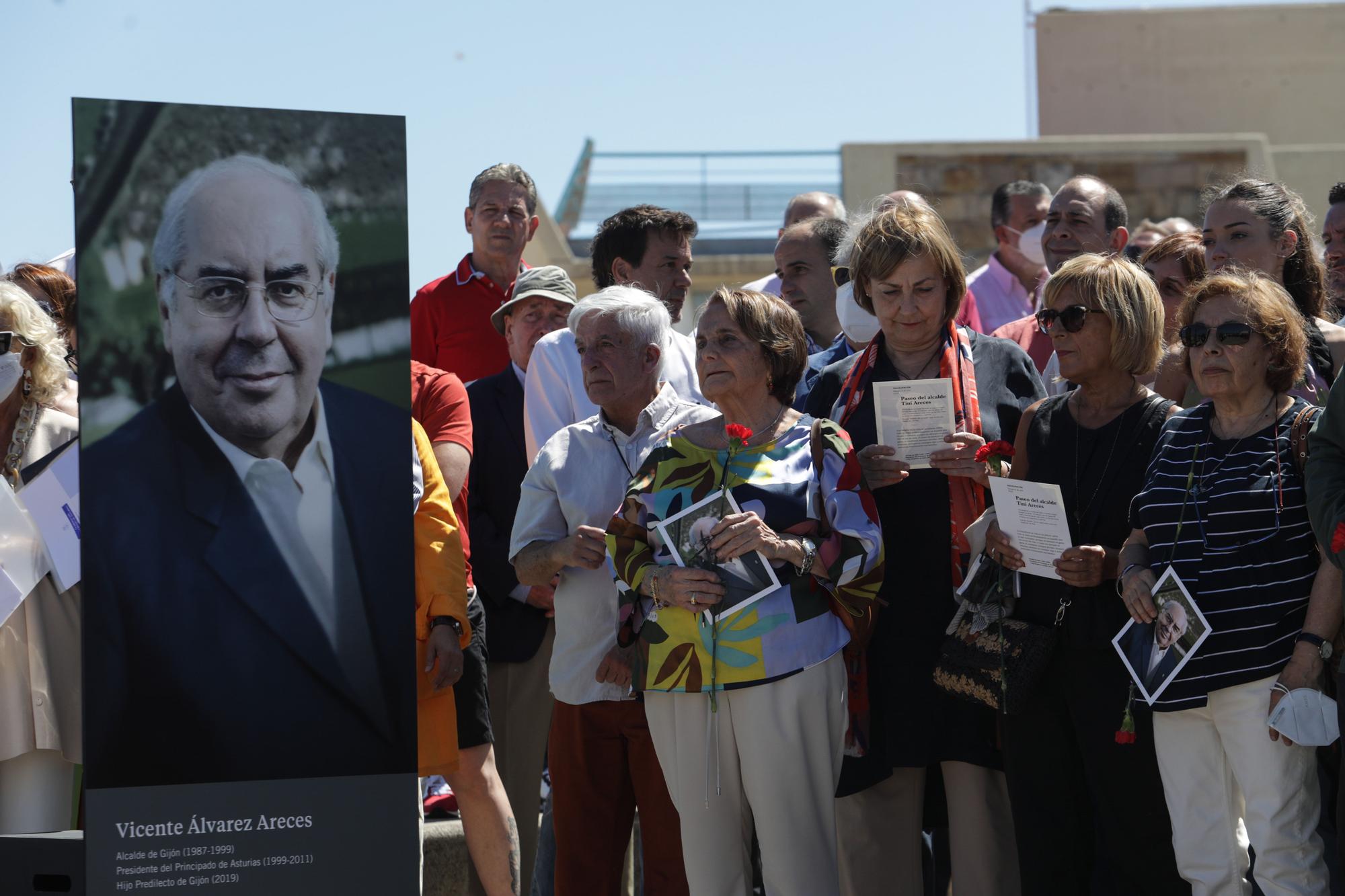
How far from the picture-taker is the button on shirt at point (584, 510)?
4.36 metres

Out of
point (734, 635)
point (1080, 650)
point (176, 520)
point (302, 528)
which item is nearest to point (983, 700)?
point (1080, 650)

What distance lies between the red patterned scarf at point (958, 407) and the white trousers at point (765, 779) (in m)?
0.52

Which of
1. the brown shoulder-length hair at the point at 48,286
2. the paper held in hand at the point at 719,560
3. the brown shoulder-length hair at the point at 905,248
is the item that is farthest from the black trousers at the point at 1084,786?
the brown shoulder-length hair at the point at 48,286

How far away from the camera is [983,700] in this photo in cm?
392

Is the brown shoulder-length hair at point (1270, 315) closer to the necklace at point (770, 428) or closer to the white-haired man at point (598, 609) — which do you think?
the necklace at point (770, 428)

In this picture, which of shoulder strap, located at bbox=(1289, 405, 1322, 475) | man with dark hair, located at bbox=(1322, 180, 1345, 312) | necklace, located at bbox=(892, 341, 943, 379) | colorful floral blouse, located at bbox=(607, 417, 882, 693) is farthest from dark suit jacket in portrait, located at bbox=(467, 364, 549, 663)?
man with dark hair, located at bbox=(1322, 180, 1345, 312)

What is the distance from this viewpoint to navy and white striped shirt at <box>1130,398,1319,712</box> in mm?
3693

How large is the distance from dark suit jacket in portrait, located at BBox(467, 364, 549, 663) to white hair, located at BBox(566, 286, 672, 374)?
0.91 meters

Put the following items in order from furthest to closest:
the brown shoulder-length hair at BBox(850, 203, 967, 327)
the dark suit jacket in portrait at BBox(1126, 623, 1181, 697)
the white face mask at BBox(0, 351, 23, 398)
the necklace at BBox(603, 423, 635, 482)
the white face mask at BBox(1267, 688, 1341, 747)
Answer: the white face mask at BBox(0, 351, 23, 398)
the necklace at BBox(603, 423, 635, 482)
the brown shoulder-length hair at BBox(850, 203, 967, 327)
the dark suit jacket in portrait at BBox(1126, 623, 1181, 697)
the white face mask at BBox(1267, 688, 1341, 747)

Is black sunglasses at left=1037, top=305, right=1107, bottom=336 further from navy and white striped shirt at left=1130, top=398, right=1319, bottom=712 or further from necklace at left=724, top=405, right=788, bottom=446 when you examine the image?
necklace at left=724, top=405, right=788, bottom=446

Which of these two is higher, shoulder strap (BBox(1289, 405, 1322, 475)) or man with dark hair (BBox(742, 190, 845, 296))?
man with dark hair (BBox(742, 190, 845, 296))

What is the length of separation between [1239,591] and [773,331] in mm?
1456

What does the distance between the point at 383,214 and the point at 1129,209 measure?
11.2 m

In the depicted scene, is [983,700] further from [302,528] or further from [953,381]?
[302,528]
